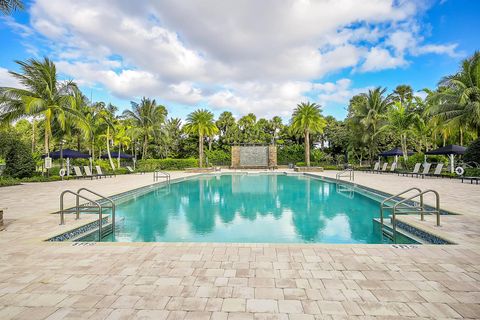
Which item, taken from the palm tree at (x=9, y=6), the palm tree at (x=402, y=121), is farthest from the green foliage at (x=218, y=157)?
the palm tree at (x=9, y=6)

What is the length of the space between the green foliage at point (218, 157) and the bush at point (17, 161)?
68.4 feet

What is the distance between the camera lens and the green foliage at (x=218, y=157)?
35219 mm

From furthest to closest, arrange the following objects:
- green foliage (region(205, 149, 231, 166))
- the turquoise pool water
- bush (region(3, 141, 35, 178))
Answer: green foliage (region(205, 149, 231, 166)), bush (region(3, 141, 35, 178)), the turquoise pool water

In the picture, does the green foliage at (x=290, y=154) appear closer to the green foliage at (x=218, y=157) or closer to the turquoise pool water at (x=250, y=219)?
the green foliage at (x=218, y=157)

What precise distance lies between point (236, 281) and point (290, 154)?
34.0 meters

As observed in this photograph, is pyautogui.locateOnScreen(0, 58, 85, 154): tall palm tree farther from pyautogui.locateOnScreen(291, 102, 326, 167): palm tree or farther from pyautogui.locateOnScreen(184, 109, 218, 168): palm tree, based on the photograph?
pyautogui.locateOnScreen(291, 102, 326, 167): palm tree

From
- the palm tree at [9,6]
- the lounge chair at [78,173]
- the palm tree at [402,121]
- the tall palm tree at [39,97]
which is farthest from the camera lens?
the palm tree at [402,121]

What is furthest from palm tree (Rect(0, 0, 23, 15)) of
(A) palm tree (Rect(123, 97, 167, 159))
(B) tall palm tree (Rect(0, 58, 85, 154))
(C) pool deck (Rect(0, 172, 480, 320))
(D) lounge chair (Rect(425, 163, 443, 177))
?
(A) palm tree (Rect(123, 97, 167, 159))

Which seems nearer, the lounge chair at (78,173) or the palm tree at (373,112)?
the lounge chair at (78,173)

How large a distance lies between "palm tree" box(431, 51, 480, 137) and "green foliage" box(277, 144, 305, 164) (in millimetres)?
19431

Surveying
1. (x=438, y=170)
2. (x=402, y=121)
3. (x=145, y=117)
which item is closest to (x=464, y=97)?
(x=438, y=170)

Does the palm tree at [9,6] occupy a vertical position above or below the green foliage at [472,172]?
Answer: above

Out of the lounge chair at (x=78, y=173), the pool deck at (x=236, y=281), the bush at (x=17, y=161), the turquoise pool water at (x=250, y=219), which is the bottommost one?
the turquoise pool water at (x=250, y=219)

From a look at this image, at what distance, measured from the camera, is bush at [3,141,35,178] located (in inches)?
623
